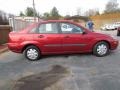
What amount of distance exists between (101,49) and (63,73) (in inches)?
123

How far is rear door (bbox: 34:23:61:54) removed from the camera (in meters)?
9.88

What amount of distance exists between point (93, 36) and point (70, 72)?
3.00 meters

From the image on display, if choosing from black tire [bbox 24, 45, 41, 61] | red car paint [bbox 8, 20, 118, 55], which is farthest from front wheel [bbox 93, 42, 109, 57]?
black tire [bbox 24, 45, 41, 61]

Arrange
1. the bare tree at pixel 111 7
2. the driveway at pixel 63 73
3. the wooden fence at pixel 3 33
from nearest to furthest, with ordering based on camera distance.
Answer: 1. the driveway at pixel 63 73
2. the wooden fence at pixel 3 33
3. the bare tree at pixel 111 7

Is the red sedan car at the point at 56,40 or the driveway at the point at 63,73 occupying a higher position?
the red sedan car at the point at 56,40

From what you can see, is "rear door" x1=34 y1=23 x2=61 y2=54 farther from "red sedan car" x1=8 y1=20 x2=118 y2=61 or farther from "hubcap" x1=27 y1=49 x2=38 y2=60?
"hubcap" x1=27 y1=49 x2=38 y2=60

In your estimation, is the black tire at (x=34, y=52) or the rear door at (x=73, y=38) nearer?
the black tire at (x=34, y=52)

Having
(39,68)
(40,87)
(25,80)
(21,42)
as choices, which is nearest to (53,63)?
(39,68)

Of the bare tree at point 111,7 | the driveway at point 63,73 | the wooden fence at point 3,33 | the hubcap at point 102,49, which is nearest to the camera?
the driveway at point 63,73

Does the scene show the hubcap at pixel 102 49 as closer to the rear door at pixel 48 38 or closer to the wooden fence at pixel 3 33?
the rear door at pixel 48 38

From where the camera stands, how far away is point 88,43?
10.0m

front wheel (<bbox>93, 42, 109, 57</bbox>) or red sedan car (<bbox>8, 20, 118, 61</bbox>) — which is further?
front wheel (<bbox>93, 42, 109, 57</bbox>)

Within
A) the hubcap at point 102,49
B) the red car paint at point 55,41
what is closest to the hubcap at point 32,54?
the red car paint at point 55,41

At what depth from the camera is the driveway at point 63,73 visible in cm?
615
